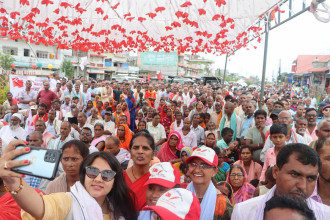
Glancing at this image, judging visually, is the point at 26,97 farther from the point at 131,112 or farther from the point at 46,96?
the point at 131,112

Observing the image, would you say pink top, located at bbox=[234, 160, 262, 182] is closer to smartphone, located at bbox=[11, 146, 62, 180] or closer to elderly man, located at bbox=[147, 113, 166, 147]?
elderly man, located at bbox=[147, 113, 166, 147]

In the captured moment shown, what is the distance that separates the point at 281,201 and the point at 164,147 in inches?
132

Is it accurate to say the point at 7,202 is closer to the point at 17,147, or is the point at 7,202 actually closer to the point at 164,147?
the point at 17,147

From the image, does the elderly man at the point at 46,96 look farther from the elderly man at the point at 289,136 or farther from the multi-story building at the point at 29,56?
the multi-story building at the point at 29,56

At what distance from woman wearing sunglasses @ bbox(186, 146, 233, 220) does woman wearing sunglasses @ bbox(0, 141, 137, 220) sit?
51 cm

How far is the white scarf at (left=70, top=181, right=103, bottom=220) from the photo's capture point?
1.47 meters

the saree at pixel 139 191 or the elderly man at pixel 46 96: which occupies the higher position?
the elderly man at pixel 46 96

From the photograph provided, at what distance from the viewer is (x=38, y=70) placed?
3147 centimetres

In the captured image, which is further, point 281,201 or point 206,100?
point 206,100

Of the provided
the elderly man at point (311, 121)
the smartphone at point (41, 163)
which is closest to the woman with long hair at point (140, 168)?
the smartphone at point (41, 163)

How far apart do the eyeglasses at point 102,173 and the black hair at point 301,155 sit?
107 cm

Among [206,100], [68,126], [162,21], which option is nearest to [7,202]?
[68,126]

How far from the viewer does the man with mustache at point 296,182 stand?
63.3 inches

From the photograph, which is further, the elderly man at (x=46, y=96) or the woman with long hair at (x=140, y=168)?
the elderly man at (x=46, y=96)
